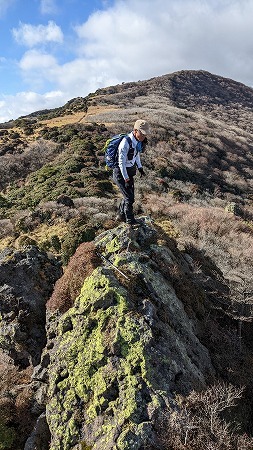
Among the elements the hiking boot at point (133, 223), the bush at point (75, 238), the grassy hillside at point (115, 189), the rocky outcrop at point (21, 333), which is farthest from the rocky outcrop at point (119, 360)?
the bush at point (75, 238)

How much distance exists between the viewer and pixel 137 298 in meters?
7.63

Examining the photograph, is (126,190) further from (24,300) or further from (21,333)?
(21,333)

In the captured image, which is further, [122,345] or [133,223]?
[133,223]

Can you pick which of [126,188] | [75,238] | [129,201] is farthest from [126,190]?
[75,238]

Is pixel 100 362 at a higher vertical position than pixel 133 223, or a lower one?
lower

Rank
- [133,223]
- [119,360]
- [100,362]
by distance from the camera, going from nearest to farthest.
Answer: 1. [119,360]
2. [100,362]
3. [133,223]

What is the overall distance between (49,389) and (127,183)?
4.66 metres

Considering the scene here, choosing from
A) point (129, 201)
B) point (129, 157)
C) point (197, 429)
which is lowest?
point (197, 429)

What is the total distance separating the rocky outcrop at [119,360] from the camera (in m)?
6.14

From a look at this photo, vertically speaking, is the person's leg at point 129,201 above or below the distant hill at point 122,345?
above

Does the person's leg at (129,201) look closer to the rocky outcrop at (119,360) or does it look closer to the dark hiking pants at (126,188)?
the dark hiking pants at (126,188)

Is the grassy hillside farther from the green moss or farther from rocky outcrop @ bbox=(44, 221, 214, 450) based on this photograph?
the green moss

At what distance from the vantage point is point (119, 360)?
6676 mm

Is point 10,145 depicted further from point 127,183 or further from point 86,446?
point 86,446
